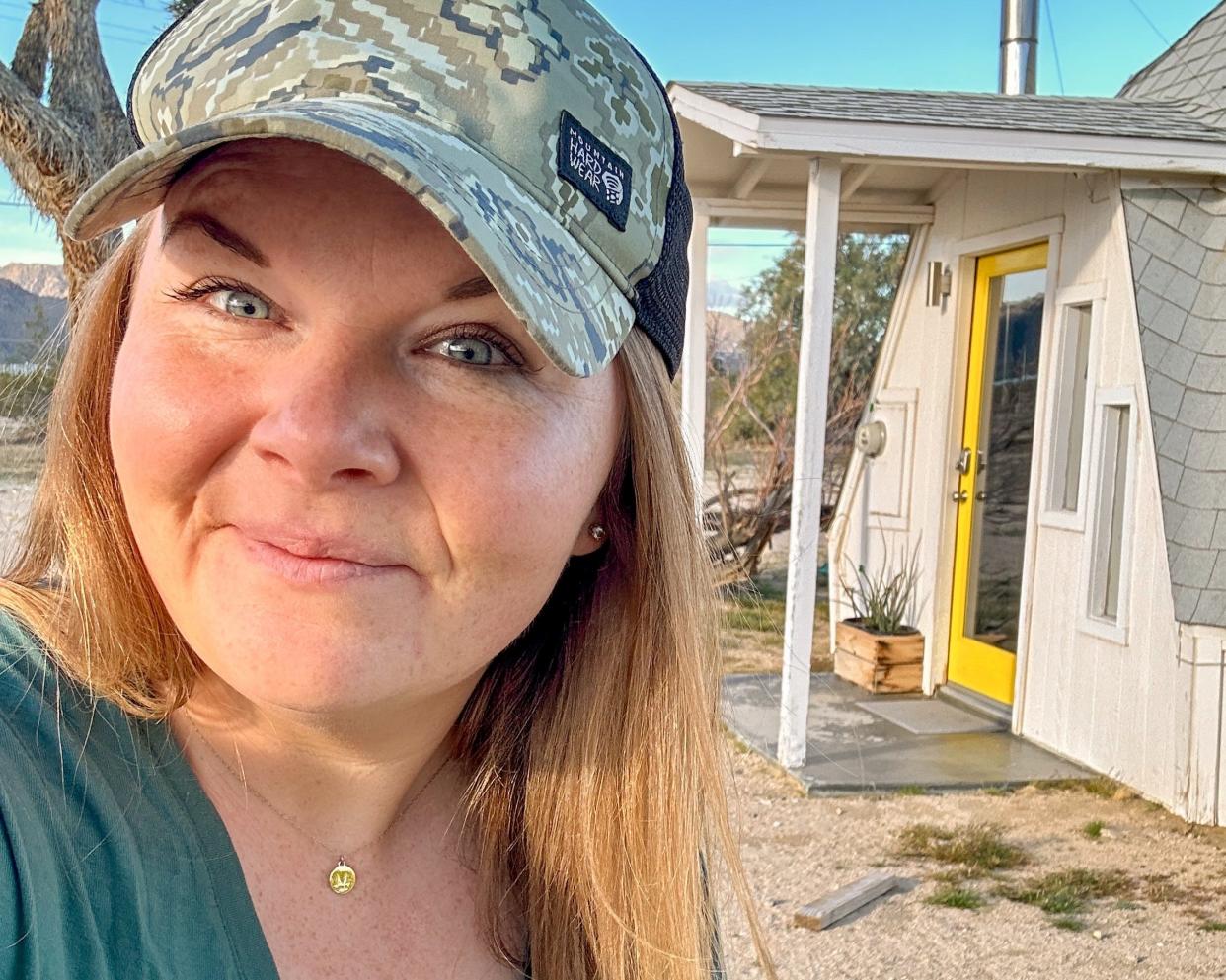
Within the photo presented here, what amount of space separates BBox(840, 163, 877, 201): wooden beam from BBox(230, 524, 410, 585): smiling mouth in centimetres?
595

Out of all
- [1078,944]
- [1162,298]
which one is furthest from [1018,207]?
[1078,944]

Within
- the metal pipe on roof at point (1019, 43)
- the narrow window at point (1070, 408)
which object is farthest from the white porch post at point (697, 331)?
the metal pipe on roof at point (1019, 43)

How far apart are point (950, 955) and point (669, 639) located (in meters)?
3.07

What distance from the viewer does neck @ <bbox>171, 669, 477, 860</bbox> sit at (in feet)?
4.10

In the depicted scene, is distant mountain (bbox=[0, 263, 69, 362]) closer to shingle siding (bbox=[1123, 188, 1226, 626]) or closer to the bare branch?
the bare branch

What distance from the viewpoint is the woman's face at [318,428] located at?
1.04 metres

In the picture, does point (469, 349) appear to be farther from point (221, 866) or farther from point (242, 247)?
point (221, 866)

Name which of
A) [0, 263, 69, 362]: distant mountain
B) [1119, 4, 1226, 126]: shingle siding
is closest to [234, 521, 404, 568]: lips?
[1119, 4, 1226, 126]: shingle siding

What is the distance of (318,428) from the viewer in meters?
1.02

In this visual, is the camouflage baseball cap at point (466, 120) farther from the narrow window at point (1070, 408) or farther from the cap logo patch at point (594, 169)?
the narrow window at point (1070, 408)

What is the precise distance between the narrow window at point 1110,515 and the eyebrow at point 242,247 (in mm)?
5494

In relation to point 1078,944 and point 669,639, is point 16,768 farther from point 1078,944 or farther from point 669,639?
point 1078,944

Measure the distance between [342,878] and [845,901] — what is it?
3420 mm

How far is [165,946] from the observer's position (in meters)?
1.06
